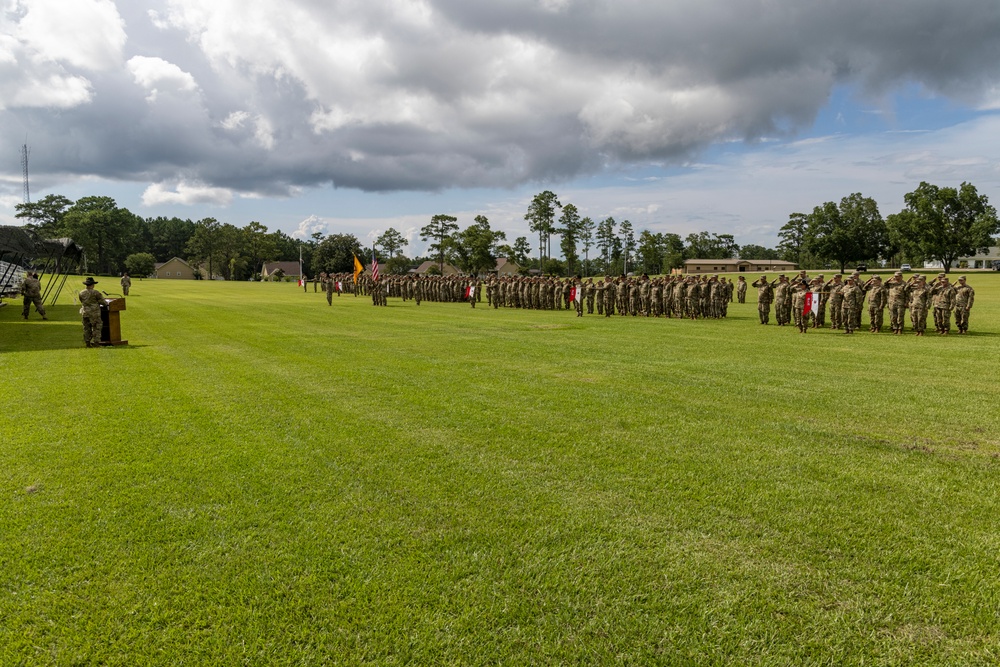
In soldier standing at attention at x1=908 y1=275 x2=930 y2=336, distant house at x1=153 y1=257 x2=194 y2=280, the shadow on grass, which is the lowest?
the shadow on grass

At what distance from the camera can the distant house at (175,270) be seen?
11231 cm

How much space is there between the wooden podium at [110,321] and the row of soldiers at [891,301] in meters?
19.0

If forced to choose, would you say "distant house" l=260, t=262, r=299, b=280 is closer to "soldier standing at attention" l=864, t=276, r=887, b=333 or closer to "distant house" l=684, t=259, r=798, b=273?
"distant house" l=684, t=259, r=798, b=273

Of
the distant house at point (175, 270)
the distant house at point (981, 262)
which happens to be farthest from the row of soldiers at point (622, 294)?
the distant house at point (981, 262)

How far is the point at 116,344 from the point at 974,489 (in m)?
16.8

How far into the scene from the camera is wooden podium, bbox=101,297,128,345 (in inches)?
557

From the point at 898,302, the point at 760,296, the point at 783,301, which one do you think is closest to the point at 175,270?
the point at 760,296

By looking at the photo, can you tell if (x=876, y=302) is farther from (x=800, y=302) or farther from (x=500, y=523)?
(x=500, y=523)

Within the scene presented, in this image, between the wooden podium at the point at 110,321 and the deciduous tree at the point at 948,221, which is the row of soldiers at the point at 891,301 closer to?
the wooden podium at the point at 110,321

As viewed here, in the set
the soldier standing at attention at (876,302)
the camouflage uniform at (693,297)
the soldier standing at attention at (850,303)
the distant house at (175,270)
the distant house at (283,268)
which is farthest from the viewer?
the distant house at (283,268)

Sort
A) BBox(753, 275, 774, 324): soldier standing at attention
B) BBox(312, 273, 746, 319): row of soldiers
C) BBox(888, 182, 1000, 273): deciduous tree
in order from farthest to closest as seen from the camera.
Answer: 1. BBox(888, 182, 1000, 273): deciduous tree
2. BBox(312, 273, 746, 319): row of soldiers
3. BBox(753, 275, 774, 324): soldier standing at attention

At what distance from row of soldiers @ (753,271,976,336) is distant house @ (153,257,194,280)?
118 meters

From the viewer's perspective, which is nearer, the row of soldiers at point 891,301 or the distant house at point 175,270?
the row of soldiers at point 891,301

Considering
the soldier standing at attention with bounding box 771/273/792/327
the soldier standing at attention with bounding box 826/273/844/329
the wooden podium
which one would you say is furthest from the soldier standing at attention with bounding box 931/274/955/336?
the wooden podium
